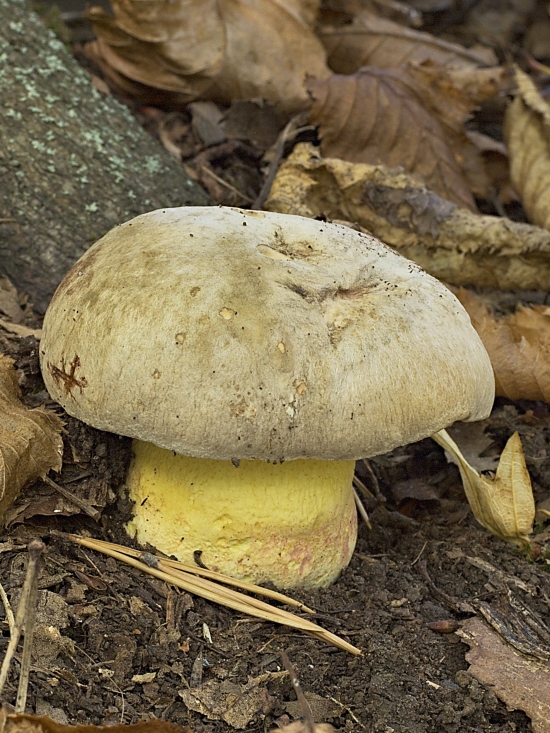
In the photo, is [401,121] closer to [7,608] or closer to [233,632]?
[233,632]

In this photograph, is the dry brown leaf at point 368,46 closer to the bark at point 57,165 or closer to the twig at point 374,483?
the bark at point 57,165

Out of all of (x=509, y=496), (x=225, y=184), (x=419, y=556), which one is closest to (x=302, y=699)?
(x=419, y=556)

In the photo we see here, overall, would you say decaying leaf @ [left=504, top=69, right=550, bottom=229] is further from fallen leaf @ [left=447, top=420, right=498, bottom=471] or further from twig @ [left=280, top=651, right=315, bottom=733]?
twig @ [left=280, top=651, right=315, bottom=733]

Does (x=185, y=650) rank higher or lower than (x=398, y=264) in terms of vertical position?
lower

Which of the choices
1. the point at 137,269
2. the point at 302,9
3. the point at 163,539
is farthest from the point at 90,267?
the point at 302,9

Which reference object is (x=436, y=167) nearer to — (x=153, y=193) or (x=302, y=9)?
(x=302, y=9)

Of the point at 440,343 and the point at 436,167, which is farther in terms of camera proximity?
the point at 436,167

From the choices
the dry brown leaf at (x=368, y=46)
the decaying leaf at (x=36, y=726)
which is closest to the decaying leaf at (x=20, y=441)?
the decaying leaf at (x=36, y=726)

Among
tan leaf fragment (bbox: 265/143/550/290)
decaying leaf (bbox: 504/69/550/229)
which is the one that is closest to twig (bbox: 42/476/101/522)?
tan leaf fragment (bbox: 265/143/550/290)
